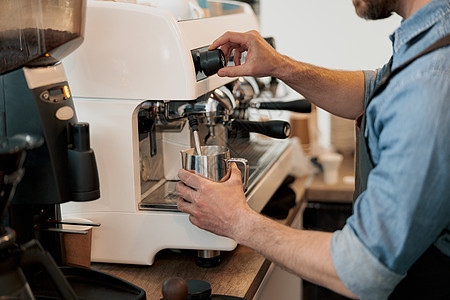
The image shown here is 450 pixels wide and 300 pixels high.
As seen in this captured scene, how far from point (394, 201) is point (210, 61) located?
504mm

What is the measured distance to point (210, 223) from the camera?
104 centimetres

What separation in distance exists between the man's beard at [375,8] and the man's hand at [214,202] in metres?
0.37

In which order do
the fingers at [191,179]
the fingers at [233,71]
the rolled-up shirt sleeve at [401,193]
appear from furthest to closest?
the fingers at [233,71] → the fingers at [191,179] → the rolled-up shirt sleeve at [401,193]

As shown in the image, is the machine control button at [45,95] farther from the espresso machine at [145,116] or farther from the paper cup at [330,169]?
the paper cup at [330,169]

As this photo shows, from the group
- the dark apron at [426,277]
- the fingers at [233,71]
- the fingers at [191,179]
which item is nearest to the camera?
the dark apron at [426,277]

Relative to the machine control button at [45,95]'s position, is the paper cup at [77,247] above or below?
below

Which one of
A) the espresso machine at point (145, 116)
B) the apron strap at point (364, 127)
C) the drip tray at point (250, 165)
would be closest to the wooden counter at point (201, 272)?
the espresso machine at point (145, 116)

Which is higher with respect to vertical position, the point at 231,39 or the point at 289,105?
the point at 231,39

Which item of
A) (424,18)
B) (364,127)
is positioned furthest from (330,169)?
(424,18)

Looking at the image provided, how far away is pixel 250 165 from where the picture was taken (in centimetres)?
149

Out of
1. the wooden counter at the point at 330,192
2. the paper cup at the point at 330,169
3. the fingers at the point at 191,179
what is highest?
the fingers at the point at 191,179

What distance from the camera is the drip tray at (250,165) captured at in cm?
121

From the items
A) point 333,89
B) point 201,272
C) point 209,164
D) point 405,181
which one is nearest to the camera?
point 405,181

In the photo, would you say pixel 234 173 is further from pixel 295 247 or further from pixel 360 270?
pixel 360 270
